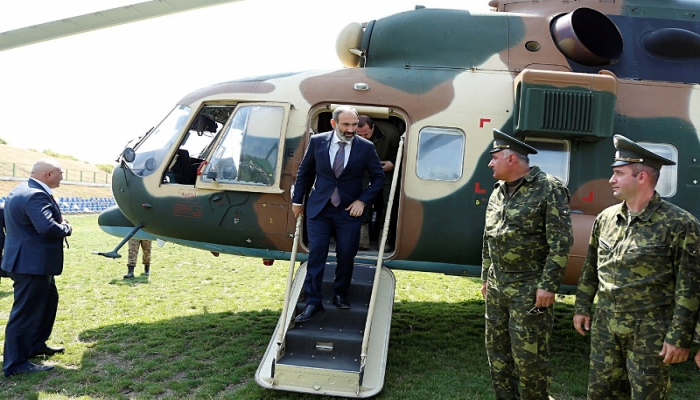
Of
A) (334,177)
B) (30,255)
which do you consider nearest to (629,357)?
(334,177)

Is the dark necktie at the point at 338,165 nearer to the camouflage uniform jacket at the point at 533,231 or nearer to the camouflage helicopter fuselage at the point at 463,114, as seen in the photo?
the camouflage helicopter fuselage at the point at 463,114

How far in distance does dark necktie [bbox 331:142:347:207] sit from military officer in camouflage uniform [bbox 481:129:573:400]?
149 cm

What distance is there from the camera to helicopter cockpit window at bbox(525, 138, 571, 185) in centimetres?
576

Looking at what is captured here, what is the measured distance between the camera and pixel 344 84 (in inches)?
236

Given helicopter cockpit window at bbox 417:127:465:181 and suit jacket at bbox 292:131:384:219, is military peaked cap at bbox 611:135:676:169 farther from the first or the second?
helicopter cockpit window at bbox 417:127:465:181

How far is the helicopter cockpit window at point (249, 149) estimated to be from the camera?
5.93 meters

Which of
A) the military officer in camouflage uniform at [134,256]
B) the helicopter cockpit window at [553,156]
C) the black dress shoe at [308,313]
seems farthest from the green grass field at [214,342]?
the helicopter cockpit window at [553,156]

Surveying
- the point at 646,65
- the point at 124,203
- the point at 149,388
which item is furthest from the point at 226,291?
the point at 646,65

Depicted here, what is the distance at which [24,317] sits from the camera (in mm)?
5188

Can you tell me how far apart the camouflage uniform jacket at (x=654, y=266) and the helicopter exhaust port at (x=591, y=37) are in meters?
3.19

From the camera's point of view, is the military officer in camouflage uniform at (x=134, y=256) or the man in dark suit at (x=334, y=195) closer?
the man in dark suit at (x=334, y=195)

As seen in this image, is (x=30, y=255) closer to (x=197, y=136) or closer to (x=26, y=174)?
(x=197, y=136)

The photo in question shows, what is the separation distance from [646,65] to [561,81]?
4.67ft

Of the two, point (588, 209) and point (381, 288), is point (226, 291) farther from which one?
point (588, 209)
